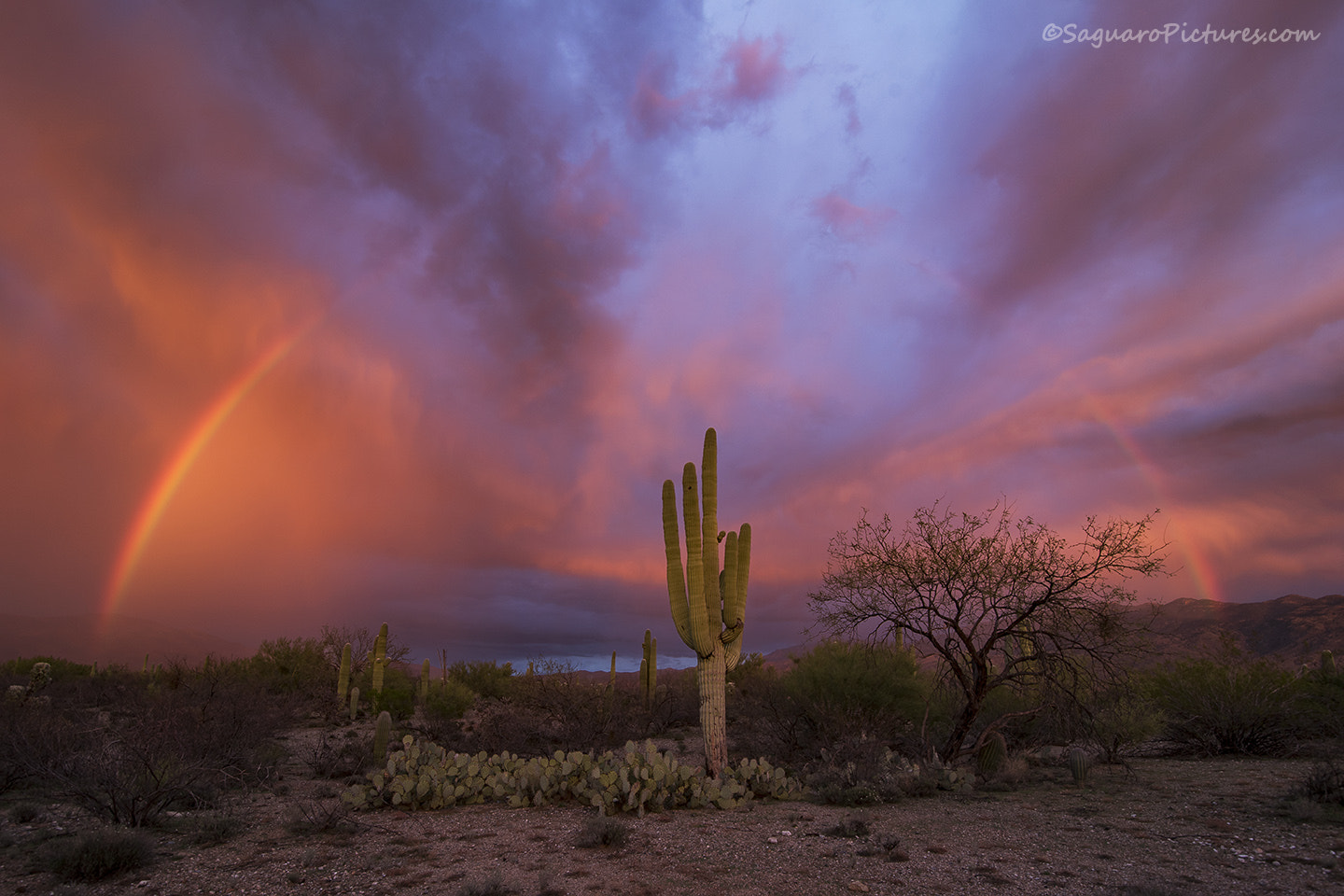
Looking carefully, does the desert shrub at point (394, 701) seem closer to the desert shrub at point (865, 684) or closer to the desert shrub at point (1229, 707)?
the desert shrub at point (865, 684)

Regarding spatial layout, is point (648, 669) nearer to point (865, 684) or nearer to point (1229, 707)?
point (865, 684)

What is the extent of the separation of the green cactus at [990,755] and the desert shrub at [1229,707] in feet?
16.9

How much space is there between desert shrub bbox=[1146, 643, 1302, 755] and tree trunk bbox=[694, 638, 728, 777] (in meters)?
10.3

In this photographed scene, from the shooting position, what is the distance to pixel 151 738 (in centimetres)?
1003

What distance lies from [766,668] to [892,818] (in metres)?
23.9

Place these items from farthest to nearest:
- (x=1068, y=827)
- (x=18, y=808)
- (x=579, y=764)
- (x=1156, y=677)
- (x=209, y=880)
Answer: (x=1156, y=677) < (x=579, y=764) < (x=18, y=808) < (x=1068, y=827) < (x=209, y=880)

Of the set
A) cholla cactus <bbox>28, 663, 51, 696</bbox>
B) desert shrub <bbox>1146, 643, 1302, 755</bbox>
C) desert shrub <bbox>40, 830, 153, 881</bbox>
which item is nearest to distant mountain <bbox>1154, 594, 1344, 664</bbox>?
desert shrub <bbox>1146, 643, 1302, 755</bbox>

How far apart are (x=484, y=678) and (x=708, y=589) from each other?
21.3 m

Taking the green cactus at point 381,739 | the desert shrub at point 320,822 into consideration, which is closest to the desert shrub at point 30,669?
the green cactus at point 381,739

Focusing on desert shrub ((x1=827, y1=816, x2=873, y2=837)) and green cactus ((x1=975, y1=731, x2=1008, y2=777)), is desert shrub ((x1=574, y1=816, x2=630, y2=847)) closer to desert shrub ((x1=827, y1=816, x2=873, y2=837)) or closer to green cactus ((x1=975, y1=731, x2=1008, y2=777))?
desert shrub ((x1=827, y1=816, x2=873, y2=837))

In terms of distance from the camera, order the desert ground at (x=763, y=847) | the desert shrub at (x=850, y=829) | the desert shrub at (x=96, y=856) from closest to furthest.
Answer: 1. the desert ground at (x=763, y=847)
2. the desert shrub at (x=96, y=856)
3. the desert shrub at (x=850, y=829)

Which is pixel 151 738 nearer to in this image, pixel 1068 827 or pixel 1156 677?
pixel 1068 827

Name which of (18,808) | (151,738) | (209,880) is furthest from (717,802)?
(18,808)

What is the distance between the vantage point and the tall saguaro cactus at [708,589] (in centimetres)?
1284
